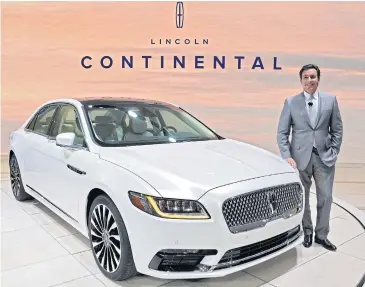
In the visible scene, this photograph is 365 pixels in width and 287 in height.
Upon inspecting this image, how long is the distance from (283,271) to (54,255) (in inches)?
62.8

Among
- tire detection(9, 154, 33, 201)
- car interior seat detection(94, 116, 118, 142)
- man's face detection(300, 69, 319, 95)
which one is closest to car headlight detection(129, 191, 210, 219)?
car interior seat detection(94, 116, 118, 142)

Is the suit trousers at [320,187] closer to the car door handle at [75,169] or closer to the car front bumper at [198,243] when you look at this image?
the car front bumper at [198,243]

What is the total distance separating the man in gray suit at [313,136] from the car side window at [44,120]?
6.60ft

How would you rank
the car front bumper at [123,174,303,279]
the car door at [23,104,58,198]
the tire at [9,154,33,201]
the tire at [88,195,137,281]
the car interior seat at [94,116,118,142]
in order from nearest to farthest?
1. the car front bumper at [123,174,303,279]
2. the tire at [88,195,137,281]
3. the car interior seat at [94,116,118,142]
4. the car door at [23,104,58,198]
5. the tire at [9,154,33,201]

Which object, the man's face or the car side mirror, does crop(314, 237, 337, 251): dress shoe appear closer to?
the man's face

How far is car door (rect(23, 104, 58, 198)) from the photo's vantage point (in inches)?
115

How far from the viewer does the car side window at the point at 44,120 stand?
3.13 meters

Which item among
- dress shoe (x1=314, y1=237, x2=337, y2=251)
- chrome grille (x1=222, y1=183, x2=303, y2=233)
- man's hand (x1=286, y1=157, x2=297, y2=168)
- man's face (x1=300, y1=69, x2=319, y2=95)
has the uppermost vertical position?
man's face (x1=300, y1=69, x2=319, y2=95)

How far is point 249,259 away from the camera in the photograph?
1926 mm

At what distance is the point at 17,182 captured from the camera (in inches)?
146

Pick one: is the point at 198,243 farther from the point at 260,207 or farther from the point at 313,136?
the point at 313,136

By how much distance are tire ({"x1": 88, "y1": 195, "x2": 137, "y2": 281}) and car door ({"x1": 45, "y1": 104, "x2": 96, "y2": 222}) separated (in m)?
0.20

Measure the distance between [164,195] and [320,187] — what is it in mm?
1402

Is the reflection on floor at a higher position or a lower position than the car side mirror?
lower
